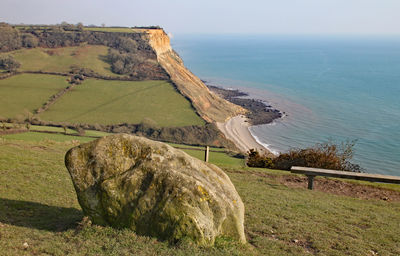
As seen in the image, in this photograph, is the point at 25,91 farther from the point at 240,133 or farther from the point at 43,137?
the point at 240,133

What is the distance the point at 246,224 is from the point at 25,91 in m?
74.0

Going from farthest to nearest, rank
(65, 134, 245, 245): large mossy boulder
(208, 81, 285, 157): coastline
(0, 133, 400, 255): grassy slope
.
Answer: (208, 81, 285, 157): coastline
(65, 134, 245, 245): large mossy boulder
(0, 133, 400, 255): grassy slope

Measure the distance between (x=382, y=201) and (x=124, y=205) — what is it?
41.5 ft

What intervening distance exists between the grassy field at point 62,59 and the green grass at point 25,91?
6.71 meters

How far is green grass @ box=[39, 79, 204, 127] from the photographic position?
6594cm

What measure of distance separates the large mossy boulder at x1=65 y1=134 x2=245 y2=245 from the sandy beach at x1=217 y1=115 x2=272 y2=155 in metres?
46.1

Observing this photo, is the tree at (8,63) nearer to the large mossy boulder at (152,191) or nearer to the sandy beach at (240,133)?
the sandy beach at (240,133)

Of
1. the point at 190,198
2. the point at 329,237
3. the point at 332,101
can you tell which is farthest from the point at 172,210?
the point at 332,101

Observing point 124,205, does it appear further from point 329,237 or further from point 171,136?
point 171,136

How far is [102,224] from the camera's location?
9.73 meters

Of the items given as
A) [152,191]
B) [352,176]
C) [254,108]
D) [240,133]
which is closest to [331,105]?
[254,108]

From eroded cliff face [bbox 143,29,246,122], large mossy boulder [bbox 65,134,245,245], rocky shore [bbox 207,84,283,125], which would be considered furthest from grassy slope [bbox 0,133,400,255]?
rocky shore [bbox 207,84,283,125]

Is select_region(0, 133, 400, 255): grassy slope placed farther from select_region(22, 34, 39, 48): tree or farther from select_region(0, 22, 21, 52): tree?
select_region(22, 34, 39, 48): tree

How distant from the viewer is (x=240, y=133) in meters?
69.4
